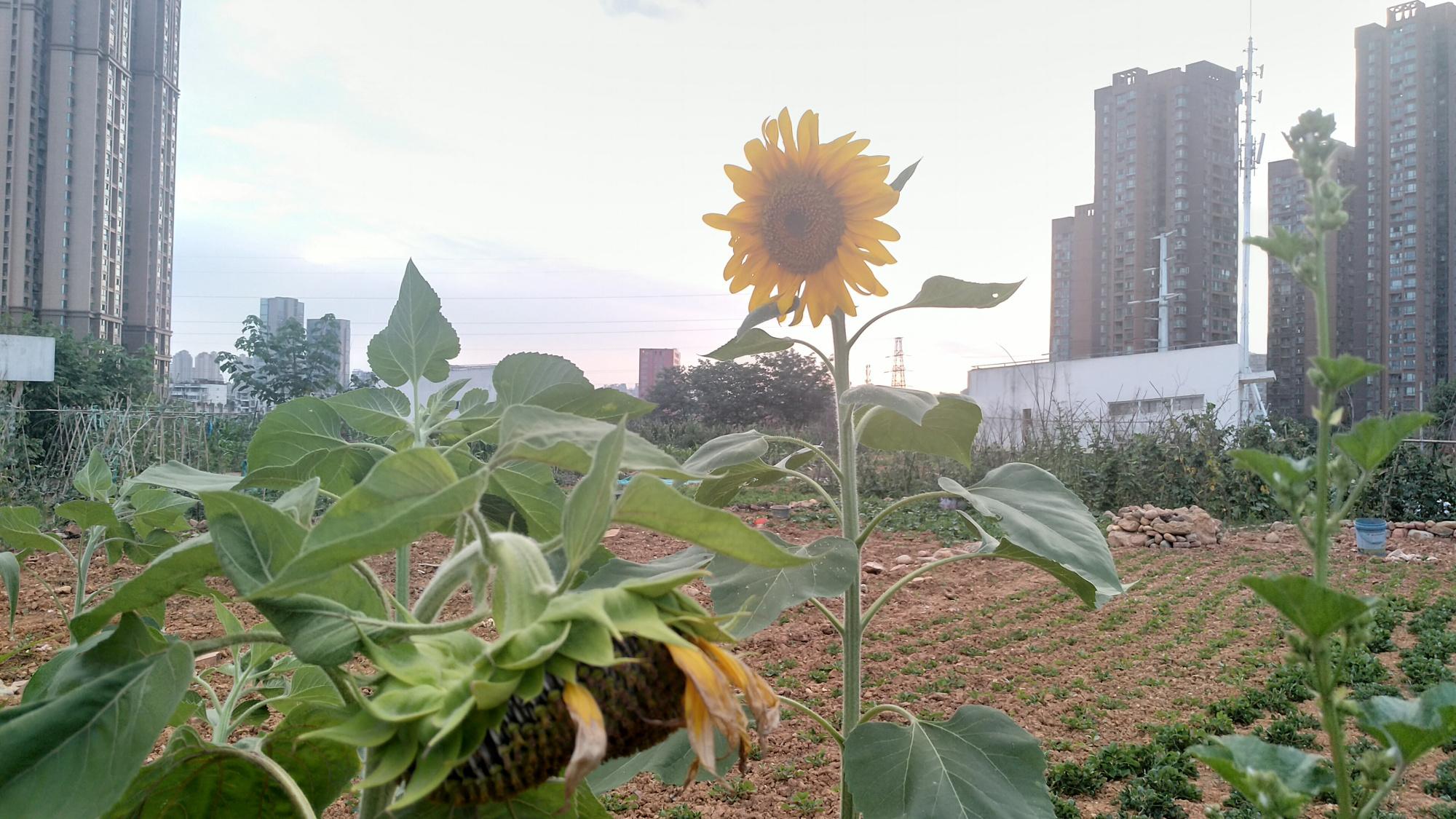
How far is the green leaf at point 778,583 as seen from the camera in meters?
0.75

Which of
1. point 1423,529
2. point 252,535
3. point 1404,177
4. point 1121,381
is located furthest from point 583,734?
point 1121,381

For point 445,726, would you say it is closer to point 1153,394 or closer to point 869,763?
point 869,763

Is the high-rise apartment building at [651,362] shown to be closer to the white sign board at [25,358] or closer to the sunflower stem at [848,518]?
the white sign board at [25,358]

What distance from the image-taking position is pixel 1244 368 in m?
13.4

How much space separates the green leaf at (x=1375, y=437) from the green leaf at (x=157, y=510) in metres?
0.87

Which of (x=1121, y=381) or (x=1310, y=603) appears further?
(x=1121, y=381)

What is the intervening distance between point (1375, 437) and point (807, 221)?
0.70 m

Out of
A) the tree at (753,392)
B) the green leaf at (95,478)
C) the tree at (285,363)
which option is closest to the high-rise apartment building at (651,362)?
the tree at (753,392)

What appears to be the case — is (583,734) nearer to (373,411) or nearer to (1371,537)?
(373,411)

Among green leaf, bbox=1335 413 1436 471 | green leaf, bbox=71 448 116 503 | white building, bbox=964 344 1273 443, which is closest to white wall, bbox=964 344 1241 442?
white building, bbox=964 344 1273 443

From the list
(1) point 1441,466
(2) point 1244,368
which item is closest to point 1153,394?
(2) point 1244,368

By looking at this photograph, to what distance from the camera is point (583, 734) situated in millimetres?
293

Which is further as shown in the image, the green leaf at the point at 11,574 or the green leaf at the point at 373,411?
the green leaf at the point at 11,574

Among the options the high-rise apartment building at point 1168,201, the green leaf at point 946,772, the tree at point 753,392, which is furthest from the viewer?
the tree at point 753,392
